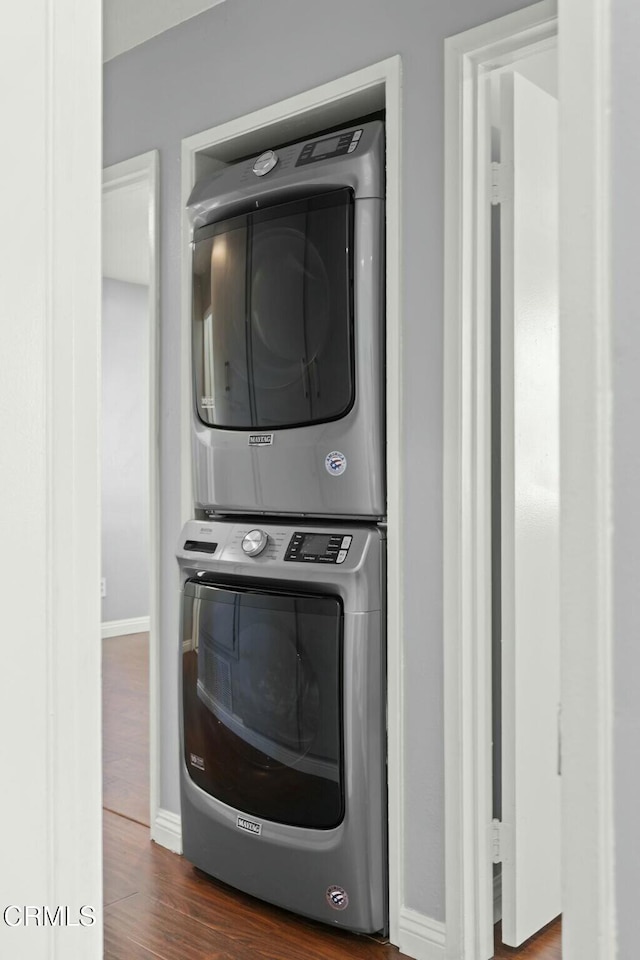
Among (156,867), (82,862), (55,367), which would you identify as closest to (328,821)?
(156,867)

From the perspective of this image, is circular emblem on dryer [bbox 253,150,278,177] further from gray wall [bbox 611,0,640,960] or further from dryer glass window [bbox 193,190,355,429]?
gray wall [bbox 611,0,640,960]

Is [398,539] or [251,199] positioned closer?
[398,539]

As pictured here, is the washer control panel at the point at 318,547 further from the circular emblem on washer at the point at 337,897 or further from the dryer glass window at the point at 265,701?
the circular emblem on washer at the point at 337,897

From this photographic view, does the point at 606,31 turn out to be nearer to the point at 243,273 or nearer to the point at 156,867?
the point at 243,273

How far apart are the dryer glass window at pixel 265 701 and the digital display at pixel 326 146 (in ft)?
3.82

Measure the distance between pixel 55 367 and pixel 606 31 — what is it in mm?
717

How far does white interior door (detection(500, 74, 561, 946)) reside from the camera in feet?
6.39

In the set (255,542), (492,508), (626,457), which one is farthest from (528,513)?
(626,457)

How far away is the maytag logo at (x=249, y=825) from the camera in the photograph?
2.19 metres

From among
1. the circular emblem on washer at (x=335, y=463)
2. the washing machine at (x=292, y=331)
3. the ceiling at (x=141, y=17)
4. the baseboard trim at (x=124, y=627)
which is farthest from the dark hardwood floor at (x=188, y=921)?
the baseboard trim at (x=124, y=627)

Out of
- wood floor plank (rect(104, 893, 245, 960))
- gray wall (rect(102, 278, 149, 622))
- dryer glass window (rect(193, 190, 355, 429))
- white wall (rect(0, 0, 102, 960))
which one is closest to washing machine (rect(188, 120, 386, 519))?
dryer glass window (rect(193, 190, 355, 429))

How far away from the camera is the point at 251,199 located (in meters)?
2.29

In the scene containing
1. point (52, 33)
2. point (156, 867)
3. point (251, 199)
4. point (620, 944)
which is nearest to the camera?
point (52, 33)

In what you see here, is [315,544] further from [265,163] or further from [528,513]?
[265,163]
